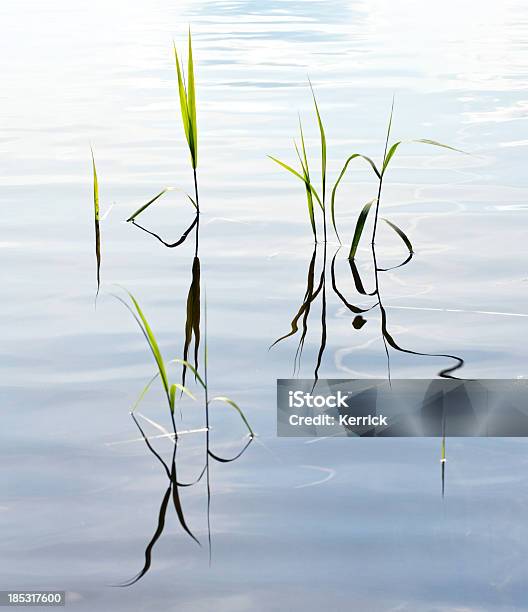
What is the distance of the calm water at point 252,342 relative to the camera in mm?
2805

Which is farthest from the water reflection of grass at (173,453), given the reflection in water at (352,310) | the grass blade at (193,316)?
the reflection in water at (352,310)

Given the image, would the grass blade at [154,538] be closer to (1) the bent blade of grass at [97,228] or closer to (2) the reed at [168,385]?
(2) the reed at [168,385]

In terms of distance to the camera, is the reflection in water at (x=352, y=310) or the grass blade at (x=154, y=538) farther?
the reflection in water at (x=352, y=310)

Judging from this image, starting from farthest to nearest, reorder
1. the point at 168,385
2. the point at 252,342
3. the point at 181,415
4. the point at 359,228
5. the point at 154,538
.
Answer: the point at 359,228 < the point at 252,342 < the point at 168,385 < the point at 181,415 < the point at 154,538

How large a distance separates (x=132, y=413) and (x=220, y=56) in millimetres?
9620

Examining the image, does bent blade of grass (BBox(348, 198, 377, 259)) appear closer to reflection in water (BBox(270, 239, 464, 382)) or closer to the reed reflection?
reflection in water (BBox(270, 239, 464, 382))

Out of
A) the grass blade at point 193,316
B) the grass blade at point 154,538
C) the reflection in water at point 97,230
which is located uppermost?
the reflection in water at point 97,230

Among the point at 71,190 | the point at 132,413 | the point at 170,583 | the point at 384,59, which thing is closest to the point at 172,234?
the point at 71,190

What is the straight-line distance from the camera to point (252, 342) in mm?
4238

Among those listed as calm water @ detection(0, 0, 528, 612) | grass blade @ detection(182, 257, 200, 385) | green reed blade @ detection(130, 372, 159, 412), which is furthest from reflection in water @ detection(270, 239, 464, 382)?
green reed blade @ detection(130, 372, 159, 412)

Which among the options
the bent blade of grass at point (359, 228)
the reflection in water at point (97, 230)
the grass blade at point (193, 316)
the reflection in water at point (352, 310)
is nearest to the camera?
the reflection in water at point (352, 310)

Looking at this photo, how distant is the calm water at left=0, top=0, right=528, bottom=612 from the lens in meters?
2.80

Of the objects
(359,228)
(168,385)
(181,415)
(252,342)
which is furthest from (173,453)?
(359,228)

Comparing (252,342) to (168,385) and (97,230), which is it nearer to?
(168,385)
